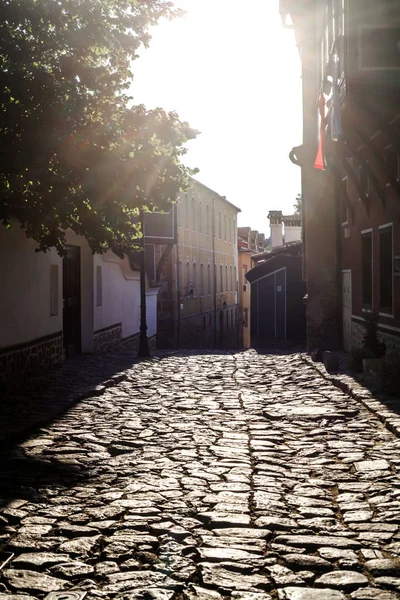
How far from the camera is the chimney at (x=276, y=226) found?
56.6 metres

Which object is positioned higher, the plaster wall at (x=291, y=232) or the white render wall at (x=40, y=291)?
the plaster wall at (x=291, y=232)

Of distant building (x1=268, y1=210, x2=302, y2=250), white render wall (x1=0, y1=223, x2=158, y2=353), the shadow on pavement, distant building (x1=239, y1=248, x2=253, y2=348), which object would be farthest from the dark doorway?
distant building (x1=239, y1=248, x2=253, y2=348)

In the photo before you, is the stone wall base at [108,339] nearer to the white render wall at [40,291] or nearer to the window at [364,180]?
the white render wall at [40,291]

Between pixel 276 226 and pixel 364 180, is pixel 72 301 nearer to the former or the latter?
pixel 364 180

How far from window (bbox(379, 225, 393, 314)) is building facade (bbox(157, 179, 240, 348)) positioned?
2252cm

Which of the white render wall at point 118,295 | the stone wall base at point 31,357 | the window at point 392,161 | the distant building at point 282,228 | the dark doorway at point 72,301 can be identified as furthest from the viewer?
the distant building at point 282,228

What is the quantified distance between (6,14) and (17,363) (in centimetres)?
604

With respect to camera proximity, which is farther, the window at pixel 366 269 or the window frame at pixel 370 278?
the window at pixel 366 269

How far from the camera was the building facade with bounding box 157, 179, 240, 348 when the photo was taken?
40.9 metres

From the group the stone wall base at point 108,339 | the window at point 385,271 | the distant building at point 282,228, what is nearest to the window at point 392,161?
the window at point 385,271

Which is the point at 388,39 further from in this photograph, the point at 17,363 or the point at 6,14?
the point at 17,363

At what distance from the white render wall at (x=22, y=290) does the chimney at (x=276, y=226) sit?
4166 centimetres

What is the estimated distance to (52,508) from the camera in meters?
5.68

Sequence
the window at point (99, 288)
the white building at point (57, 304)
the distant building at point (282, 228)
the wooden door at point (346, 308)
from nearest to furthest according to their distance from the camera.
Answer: the white building at point (57, 304) < the window at point (99, 288) < the wooden door at point (346, 308) < the distant building at point (282, 228)
